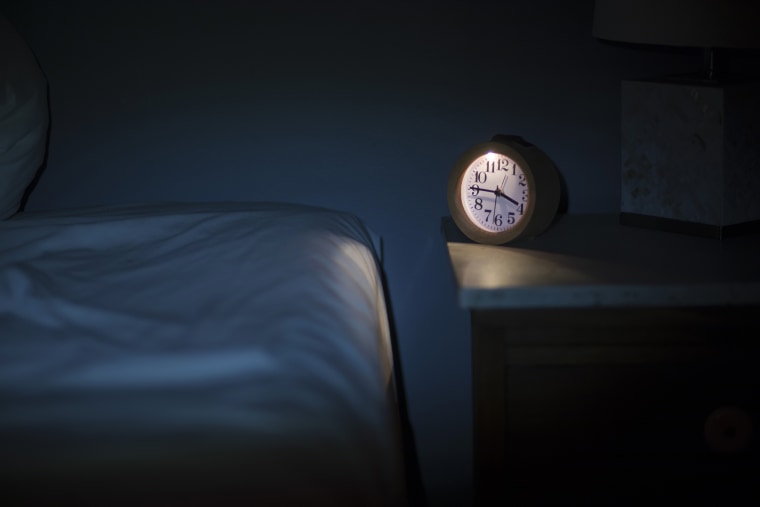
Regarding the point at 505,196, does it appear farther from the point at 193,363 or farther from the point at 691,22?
the point at 193,363

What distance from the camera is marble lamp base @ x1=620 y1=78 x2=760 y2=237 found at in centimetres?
114

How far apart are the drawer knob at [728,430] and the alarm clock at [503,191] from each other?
1.18 feet

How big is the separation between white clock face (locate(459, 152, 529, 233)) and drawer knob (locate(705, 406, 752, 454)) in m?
0.37

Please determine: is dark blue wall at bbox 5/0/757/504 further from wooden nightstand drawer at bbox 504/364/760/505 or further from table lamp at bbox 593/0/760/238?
wooden nightstand drawer at bbox 504/364/760/505

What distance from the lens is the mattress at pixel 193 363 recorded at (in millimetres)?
643

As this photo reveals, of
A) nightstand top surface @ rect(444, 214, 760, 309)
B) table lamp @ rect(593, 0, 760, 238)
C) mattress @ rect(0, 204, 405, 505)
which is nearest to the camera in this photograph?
mattress @ rect(0, 204, 405, 505)

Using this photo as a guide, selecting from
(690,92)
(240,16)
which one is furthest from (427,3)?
(690,92)

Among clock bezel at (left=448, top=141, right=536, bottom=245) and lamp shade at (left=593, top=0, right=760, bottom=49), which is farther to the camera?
clock bezel at (left=448, top=141, right=536, bottom=245)

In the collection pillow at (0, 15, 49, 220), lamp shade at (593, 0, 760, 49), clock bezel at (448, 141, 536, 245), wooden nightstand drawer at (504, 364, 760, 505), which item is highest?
lamp shade at (593, 0, 760, 49)

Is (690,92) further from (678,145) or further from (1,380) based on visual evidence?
(1,380)

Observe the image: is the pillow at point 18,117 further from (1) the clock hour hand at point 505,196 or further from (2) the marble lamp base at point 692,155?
(2) the marble lamp base at point 692,155

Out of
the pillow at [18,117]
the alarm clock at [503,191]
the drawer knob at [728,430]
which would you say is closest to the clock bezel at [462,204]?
the alarm clock at [503,191]

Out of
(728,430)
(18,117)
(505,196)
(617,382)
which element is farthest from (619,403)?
(18,117)

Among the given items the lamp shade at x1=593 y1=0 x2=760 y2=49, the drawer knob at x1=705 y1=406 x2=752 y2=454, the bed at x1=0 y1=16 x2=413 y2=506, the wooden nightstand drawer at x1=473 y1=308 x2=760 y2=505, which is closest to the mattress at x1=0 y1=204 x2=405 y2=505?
the bed at x1=0 y1=16 x2=413 y2=506
